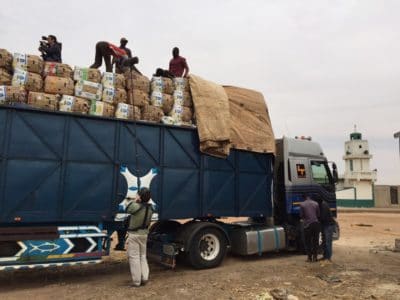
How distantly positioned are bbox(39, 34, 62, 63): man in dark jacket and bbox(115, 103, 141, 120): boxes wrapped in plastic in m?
1.70

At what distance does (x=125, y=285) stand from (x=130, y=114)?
3.41 meters

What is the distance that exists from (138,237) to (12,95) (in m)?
3.44

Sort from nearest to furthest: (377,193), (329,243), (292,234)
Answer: (329,243) < (292,234) < (377,193)

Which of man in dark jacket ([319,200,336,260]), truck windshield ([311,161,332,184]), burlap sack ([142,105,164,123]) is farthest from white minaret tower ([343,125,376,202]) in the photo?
burlap sack ([142,105,164,123])

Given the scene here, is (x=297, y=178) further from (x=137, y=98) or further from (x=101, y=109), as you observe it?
(x=101, y=109)

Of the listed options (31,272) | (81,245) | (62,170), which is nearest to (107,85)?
(62,170)

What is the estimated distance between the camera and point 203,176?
7922 millimetres

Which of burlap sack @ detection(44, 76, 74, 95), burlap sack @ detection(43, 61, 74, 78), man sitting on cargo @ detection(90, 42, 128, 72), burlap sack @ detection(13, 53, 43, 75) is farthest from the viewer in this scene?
man sitting on cargo @ detection(90, 42, 128, 72)

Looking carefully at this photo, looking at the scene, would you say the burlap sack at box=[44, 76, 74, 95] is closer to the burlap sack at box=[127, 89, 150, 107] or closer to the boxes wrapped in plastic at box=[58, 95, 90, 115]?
the boxes wrapped in plastic at box=[58, 95, 90, 115]

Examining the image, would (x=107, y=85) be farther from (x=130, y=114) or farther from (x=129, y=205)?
(x=129, y=205)

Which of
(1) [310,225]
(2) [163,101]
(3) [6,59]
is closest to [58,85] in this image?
(3) [6,59]

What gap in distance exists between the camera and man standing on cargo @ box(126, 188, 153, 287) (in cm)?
632

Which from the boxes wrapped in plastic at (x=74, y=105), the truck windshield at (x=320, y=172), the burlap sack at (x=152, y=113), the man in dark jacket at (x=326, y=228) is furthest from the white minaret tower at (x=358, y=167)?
the boxes wrapped in plastic at (x=74, y=105)

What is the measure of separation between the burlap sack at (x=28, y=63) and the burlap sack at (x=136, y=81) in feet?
5.63
